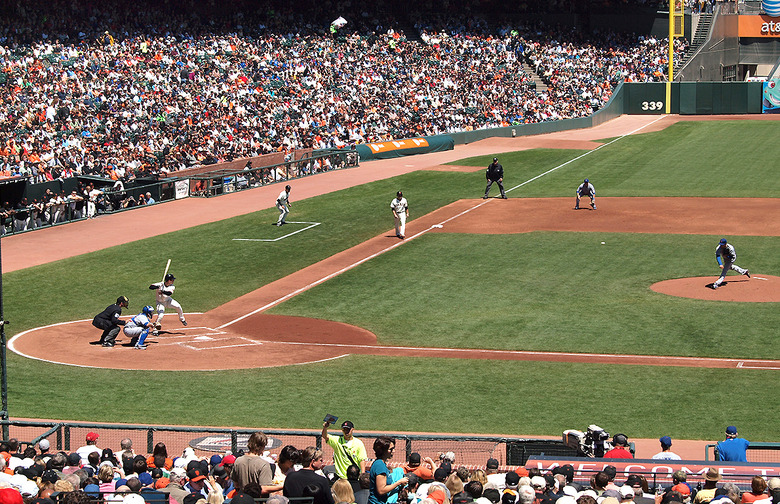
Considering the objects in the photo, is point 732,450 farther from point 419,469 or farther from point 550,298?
point 550,298

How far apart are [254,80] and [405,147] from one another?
995 cm

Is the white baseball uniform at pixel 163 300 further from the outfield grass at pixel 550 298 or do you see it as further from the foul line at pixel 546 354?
the outfield grass at pixel 550 298

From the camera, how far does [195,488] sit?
36.4 feet

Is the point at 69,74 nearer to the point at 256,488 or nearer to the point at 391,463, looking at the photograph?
the point at 391,463

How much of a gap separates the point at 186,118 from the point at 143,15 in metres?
13.2

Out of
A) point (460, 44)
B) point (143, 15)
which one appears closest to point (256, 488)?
point (143, 15)

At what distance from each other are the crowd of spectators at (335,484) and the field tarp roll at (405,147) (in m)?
44.6

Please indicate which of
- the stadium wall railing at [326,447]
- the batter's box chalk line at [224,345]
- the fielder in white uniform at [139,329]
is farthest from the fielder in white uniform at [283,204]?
the stadium wall railing at [326,447]

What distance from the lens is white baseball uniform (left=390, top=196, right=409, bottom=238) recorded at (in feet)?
112

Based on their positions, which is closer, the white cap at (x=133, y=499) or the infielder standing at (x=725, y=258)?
the white cap at (x=133, y=499)

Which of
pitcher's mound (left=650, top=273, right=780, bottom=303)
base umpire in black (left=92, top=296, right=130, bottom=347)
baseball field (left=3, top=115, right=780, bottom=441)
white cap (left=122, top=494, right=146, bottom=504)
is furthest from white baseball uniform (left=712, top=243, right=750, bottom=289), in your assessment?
white cap (left=122, top=494, right=146, bottom=504)

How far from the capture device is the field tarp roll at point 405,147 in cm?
5609

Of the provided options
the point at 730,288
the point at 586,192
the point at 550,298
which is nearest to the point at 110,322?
the point at 550,298

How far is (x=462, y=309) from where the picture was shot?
2662cm
